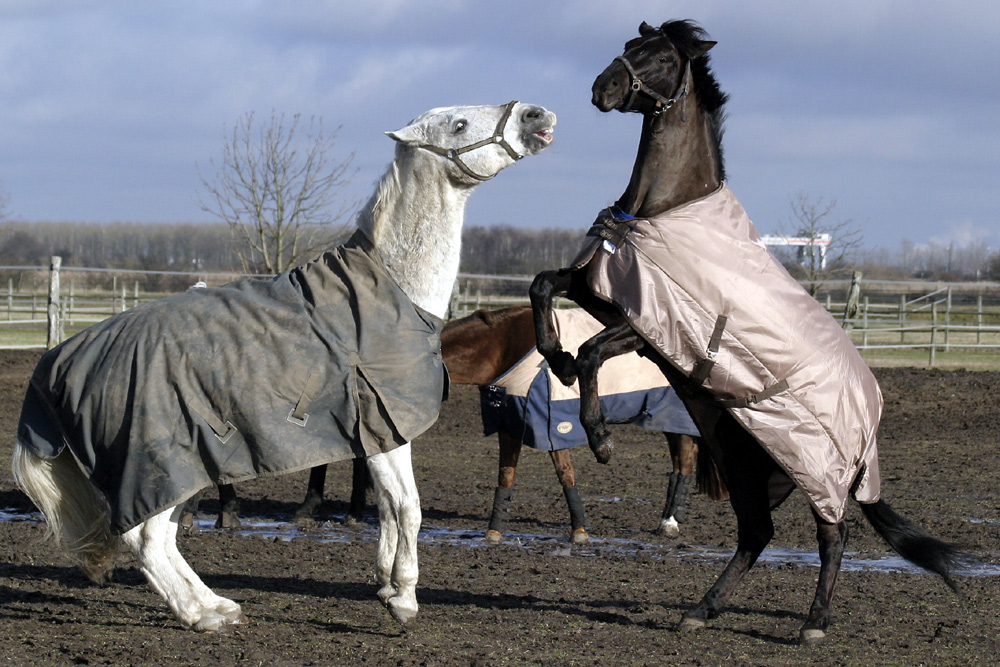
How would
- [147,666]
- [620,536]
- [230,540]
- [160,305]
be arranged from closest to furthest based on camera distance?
1. [147,666]
2. [160,305]
3. [230,540]
4. [620,536]

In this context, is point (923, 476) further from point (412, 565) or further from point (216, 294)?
point (216, 294)

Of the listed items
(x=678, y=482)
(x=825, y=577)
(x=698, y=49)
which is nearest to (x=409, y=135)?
(x=698, y=49)

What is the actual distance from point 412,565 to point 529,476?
513 cm

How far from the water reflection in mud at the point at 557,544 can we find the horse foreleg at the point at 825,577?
1273 millimetres

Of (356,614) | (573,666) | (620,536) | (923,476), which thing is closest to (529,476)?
(620,536)

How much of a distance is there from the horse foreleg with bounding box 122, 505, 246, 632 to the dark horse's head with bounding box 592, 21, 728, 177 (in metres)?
2.46

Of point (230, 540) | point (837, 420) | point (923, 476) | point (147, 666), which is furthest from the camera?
point (923, 476)

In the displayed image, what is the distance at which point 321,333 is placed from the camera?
4020mm

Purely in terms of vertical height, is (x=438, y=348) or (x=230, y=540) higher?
(x=438, y=348)

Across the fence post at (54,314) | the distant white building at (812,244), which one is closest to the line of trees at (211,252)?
the distant white building at (812,244)

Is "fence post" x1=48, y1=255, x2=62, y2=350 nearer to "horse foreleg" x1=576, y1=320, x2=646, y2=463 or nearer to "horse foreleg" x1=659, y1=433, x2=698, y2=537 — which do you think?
"horse foreleg" x1=659, y1=433, x2=698, y2=537

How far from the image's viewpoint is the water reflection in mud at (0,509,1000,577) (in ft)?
19.6

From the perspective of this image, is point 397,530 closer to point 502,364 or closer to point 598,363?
point 598,363

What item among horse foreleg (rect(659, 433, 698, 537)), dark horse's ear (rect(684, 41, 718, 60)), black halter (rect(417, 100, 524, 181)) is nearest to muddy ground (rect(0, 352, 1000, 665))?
horse foreleg (rect(659, 433, 698, 537))
